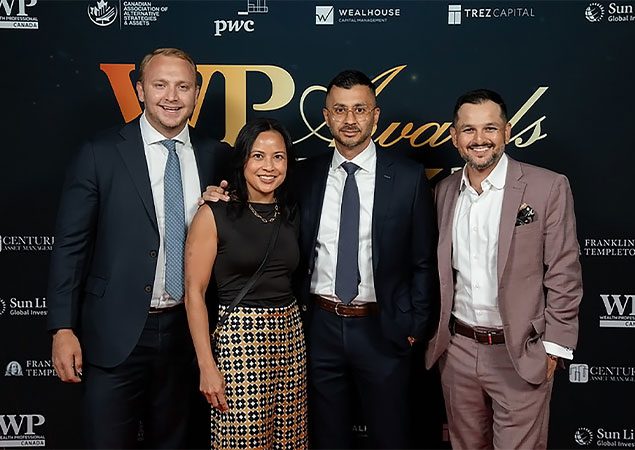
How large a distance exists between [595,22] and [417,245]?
1.45 m

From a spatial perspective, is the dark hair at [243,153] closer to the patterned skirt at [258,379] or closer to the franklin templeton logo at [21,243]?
the patterned skirt at [258,379]

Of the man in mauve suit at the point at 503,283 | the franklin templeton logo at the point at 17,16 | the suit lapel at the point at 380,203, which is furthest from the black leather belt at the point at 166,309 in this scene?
the franklin templeton logo at the point at 17,16

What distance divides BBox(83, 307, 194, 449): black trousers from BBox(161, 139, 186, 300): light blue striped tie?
12 centimetres

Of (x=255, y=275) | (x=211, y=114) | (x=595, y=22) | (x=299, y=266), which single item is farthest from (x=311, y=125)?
(x=595, y=22)

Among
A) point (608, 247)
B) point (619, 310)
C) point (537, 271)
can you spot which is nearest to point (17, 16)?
point (537, 271)

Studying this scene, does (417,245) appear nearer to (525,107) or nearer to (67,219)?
(525,107)

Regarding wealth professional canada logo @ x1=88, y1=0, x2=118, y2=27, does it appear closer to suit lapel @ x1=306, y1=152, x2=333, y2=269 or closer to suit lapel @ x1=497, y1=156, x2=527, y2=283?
suit lapel @ x1=306, y1=152, x2=333, y2=269

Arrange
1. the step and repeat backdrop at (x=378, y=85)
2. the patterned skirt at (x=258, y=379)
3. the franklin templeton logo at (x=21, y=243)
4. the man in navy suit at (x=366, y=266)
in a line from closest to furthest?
the patterned skirt at (x=258, y=379) → the man in navy suit at (x=366, y=266) → the step and repeat backdrop at (x=378, y=85) → the franklin templeton logo at (x=21, y=243)

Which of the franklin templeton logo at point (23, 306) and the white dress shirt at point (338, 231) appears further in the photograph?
the franklin templeton logo at point (23, 306)

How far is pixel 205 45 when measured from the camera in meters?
3.41

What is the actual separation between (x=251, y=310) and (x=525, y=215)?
1.03 m

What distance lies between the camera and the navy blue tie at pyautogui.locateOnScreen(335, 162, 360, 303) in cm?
280

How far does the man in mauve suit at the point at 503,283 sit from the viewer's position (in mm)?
2557

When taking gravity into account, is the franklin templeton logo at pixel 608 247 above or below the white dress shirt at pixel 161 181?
below
